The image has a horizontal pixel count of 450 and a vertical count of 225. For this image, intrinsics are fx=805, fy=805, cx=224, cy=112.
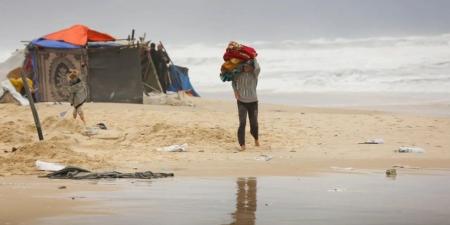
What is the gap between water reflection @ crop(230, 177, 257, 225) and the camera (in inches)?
201

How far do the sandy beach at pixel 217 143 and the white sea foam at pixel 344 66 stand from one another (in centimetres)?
1650

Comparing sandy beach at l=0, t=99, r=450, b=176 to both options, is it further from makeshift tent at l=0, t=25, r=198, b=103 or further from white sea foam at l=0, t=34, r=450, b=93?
white sea foam at l=0, t=34, r=450, b=93

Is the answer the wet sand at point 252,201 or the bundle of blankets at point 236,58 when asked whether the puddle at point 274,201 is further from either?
the bundle of blankets at point 236,58

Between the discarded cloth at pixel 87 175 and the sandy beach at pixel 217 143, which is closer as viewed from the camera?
the discarded cloth at pixel 87 175

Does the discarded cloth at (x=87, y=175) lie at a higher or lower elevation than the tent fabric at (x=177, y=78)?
lower

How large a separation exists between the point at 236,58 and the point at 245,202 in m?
5.11

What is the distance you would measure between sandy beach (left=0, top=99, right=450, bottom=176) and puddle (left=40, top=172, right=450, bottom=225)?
1012mm

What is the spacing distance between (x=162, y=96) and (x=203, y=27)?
6286 cm

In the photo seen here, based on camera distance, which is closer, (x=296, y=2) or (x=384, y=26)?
(x=384, y=26)

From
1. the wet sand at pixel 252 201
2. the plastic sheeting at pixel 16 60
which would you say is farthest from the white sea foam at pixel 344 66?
the wet sand at pixel 252 201

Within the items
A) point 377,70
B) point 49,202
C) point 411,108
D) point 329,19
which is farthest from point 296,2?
point 49,202

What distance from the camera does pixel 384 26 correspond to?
75938mm

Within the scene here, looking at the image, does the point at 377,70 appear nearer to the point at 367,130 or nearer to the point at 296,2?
the point at 367,130

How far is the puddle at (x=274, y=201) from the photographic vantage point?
203 inches
